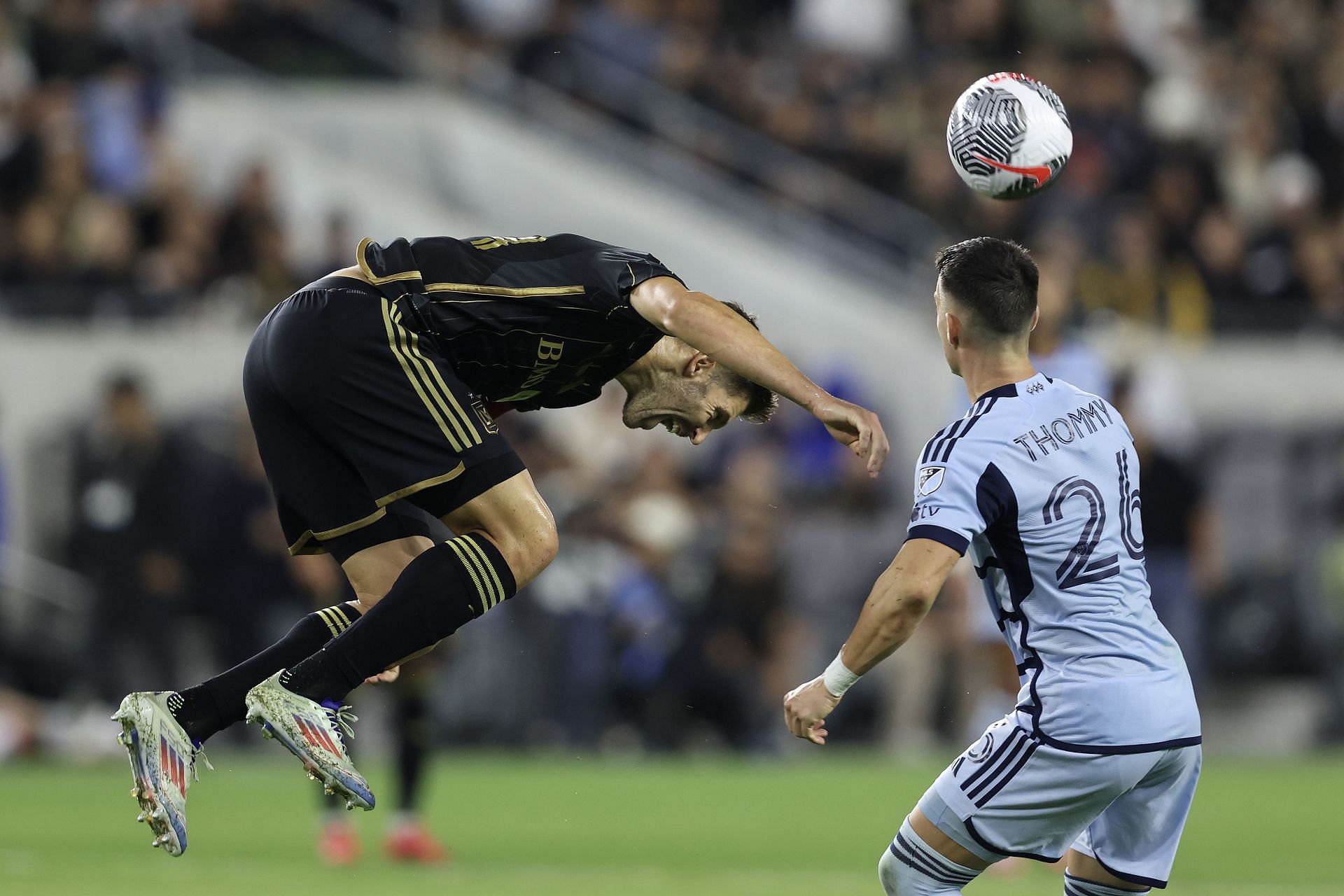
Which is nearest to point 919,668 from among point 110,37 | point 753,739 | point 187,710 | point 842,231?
point 753,739

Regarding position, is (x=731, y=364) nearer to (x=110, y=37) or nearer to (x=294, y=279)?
(x=294, y=279)

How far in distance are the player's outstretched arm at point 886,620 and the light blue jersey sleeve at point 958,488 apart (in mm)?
44

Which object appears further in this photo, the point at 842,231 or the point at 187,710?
the point at 842,231

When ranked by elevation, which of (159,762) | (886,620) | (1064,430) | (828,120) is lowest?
(159,762)

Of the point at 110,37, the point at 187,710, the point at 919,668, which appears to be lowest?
the point at 187,710

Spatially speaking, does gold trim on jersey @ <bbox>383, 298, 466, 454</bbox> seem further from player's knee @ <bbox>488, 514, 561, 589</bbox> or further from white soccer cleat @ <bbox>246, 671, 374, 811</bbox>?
white soccer cleat @ <bbox>246, 671, 374, 811</bbox>

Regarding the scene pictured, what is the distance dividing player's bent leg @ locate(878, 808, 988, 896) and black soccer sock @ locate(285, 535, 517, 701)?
1446 millimetres

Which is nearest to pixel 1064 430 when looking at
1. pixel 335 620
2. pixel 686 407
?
pixel 686 407

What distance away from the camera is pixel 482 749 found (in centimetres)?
1541

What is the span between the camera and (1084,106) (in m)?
19.0

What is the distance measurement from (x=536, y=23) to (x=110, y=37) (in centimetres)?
394

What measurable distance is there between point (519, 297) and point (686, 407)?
2.33ft

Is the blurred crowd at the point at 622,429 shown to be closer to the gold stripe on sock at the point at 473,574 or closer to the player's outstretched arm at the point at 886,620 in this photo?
the gold stripe on sock at the point at 473,574

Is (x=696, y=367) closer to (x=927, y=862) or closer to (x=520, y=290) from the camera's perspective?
(x=520, y=290)
